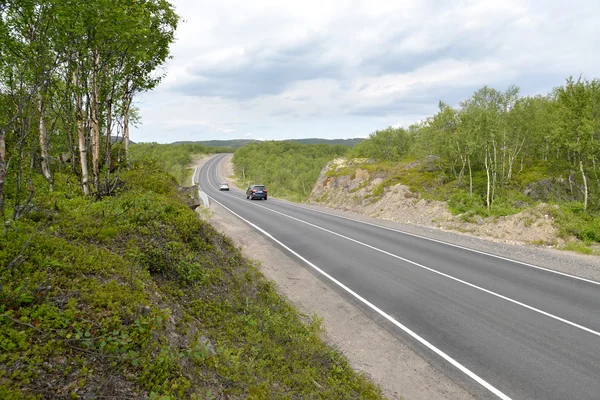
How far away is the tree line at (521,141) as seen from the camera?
17781mm

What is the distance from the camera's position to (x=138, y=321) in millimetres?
4148

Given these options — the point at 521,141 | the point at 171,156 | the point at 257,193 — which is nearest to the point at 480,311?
the point at 521,141

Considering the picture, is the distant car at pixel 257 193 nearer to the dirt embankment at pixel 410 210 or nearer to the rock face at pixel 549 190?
the dirt embankment at pixel 410 210

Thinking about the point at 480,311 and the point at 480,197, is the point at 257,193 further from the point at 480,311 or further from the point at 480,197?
the point at 480,311

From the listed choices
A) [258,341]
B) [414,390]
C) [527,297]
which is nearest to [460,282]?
[527,297]

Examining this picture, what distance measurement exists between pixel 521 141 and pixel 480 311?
24.6 m

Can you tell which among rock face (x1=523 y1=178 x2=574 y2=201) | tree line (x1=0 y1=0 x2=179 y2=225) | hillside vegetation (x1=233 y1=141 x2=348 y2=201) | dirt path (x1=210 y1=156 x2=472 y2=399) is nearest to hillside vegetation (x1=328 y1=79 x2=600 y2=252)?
rock face (x1=523 y1=178 x2=574 y2=201)

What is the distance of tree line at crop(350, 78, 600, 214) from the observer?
1778 cm

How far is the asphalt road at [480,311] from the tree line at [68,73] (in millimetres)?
8147

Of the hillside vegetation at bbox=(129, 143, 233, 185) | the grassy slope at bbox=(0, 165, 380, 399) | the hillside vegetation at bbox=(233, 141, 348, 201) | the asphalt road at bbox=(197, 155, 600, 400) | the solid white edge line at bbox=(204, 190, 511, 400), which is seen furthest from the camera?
the hillside vegetation at bbox=(233, 141, 348, 201)

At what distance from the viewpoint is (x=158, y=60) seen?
36.9ft

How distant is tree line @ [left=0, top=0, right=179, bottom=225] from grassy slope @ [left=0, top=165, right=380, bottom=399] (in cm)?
110

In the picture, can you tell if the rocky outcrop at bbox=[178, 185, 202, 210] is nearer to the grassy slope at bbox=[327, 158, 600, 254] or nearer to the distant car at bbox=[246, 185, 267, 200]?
the grassy slope at bbox=[327, 158, 600, 254]

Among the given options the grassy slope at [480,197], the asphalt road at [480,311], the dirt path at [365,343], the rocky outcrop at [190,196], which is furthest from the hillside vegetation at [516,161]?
the rocky outcrop at [190,196]
